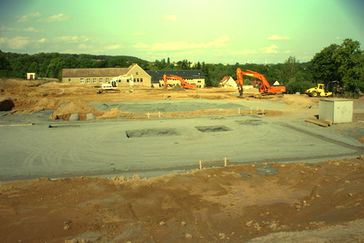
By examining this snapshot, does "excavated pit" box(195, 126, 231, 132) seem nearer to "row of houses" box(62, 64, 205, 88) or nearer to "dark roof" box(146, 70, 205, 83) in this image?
"row of houses" box(62, 64, 205, 88)

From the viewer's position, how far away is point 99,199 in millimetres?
11961

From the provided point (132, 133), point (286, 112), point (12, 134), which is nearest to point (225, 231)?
point (132, 133)

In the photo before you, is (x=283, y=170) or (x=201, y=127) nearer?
(x=283, y=170)

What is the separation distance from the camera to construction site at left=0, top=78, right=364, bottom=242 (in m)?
9.55

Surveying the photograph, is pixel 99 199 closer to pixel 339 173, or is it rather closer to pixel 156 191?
pixel 156 191

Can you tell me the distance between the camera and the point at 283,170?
50.1 ft

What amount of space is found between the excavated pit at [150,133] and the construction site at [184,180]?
0.07 metres

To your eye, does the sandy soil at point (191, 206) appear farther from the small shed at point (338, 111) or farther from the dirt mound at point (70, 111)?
the dirt mound at point (70, 111)

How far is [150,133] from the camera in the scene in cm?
2417

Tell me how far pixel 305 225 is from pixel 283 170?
19.7 ft

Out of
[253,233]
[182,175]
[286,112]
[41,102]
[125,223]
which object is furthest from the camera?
[41,102]

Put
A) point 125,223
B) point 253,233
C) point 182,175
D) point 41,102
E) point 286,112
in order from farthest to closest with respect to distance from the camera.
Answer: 1. point 41,102
2. point 286,112
3. point 182,175
4. point 125,223
5. point 253,233

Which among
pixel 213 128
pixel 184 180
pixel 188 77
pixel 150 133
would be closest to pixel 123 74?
pixel 188 77

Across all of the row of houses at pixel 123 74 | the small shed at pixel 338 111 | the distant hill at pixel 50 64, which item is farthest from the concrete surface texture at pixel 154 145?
the distant hill at pixel 50 64
